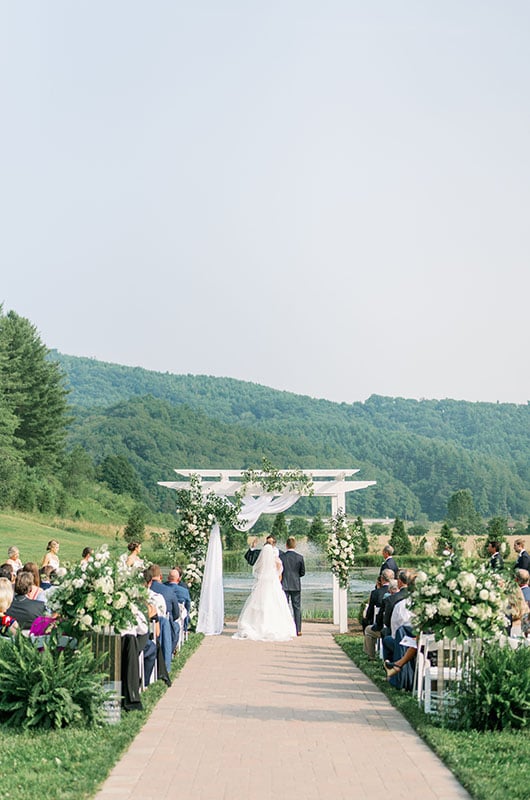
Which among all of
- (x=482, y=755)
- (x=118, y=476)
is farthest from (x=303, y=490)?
(x=118, y=476)

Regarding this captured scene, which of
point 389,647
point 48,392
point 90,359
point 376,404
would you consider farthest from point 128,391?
point 389,647

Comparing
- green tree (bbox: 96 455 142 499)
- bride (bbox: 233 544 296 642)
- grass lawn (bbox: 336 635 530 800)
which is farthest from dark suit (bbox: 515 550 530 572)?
green tree (bbox: 96 455 142 499)

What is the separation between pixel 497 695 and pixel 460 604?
0.91m

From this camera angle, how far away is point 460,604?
943cm

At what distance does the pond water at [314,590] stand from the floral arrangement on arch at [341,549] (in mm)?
2026

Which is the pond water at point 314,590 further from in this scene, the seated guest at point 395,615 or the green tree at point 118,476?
the green tree at point 118,476

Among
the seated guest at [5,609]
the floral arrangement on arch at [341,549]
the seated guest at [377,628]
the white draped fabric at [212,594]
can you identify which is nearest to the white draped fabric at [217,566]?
the white draped fabric at [212,594]

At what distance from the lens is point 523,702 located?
8773mm

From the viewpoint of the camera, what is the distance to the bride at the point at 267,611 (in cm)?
1770

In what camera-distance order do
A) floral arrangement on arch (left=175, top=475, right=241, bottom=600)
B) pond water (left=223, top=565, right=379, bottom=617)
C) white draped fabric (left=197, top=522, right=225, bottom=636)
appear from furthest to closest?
pond water (left=223, top=565, right=379, bottom=617), floral arrangement on arch (left=175, top=475, right=241, bottom=600), white draped fabric (left=197, top=522, right=225, bottom=636)

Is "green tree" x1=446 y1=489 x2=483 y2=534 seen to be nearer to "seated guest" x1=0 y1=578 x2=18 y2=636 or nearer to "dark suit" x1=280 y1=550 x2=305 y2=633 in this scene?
"dark suit" x1=280 y1=550 x2=305 y2=633

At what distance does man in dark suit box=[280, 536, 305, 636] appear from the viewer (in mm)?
18688

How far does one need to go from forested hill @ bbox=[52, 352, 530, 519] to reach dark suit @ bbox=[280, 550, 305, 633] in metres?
58.0

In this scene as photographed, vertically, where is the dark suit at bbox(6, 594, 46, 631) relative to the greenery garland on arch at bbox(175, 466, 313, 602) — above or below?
below
